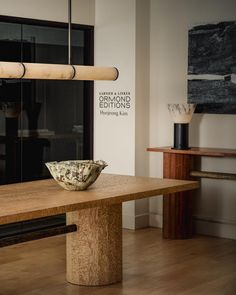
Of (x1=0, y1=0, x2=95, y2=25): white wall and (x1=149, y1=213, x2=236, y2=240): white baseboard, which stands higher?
(x1=0, y1=0, x2=95, y2=25): white wall

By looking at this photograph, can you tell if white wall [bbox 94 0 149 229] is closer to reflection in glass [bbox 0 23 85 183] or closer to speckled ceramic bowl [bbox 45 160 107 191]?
reflection in glass [bbox 0 23 85 183]

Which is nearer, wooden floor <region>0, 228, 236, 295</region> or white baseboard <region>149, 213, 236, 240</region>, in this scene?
wooden floor <region>0, 228, 236, 295</region>

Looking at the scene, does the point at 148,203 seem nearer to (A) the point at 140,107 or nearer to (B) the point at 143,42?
(A) the point at 140,107

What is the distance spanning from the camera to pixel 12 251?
20.5 feet

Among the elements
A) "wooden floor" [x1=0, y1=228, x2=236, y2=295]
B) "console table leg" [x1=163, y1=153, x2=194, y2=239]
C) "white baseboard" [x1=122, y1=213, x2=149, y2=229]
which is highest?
"console table leg" [x1=163, y1=153, x2=194, y2=239]

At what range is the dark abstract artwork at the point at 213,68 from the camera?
6.64m

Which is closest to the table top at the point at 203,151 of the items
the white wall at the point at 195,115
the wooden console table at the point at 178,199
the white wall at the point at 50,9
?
the wooden console table at the point at 178,199

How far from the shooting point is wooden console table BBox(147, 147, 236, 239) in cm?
673

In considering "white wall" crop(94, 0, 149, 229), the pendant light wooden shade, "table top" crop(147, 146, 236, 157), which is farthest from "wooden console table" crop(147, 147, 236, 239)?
the pendant light wooden shade

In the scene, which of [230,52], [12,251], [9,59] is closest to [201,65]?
[230,52]

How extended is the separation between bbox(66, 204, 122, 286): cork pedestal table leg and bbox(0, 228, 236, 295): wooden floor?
86mm

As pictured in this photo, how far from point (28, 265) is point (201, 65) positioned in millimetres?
2603

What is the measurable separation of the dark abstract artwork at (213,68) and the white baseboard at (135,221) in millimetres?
1278

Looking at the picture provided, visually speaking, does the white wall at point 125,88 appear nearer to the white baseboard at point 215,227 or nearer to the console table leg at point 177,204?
the console table leg at point 177,204
